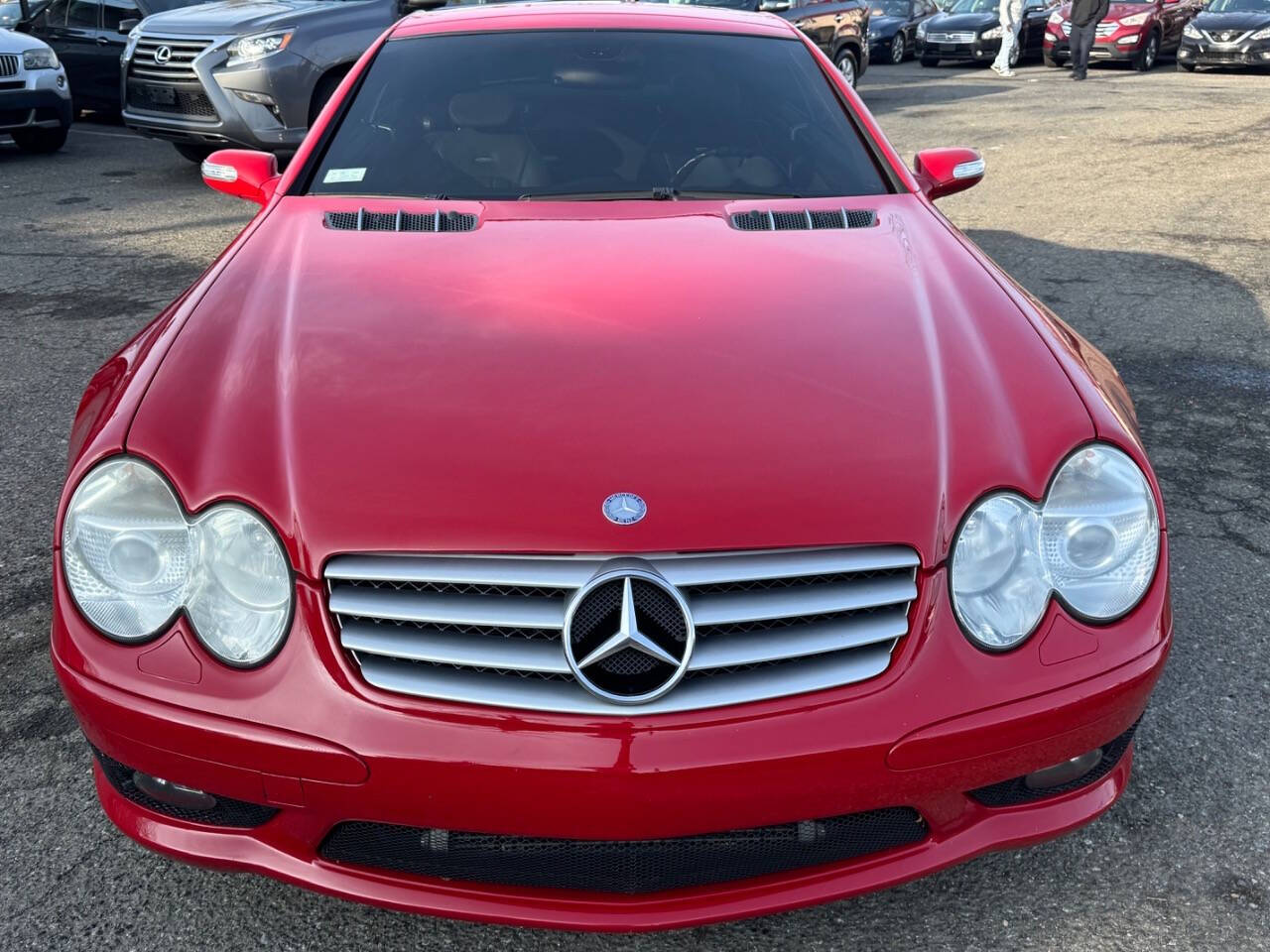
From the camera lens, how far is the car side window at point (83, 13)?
37.3ft

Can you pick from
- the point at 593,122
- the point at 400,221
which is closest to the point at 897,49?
the point at 593,122

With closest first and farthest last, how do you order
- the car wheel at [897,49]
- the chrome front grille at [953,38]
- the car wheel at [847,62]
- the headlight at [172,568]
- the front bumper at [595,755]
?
the front bumper at [595,755], the headlight at [172,568], the car wheel at [847,62], the chrome front grille at [953,38], the car wheel at [897,49]

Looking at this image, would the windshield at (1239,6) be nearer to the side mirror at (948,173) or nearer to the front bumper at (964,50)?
the front bumper at (964,50)

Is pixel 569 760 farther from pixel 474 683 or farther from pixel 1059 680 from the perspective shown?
pixel 1059 680

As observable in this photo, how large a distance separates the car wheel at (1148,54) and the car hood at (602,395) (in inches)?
720

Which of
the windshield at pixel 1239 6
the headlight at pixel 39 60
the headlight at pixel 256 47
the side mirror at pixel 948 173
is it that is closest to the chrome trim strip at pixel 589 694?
the side mirror at pixel 948 173

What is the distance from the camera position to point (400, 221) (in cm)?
281

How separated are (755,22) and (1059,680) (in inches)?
98.8

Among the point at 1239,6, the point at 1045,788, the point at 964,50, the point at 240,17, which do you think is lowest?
the point at 964,50

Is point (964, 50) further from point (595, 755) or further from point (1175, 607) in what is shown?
point (595, 755)

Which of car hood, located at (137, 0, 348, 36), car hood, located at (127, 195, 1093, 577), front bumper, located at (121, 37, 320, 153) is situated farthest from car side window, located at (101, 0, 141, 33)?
car hood, located at (127, 195, 1093, 577)

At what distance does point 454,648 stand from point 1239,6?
19.5 metres

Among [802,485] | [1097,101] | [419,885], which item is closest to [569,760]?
[419,885]

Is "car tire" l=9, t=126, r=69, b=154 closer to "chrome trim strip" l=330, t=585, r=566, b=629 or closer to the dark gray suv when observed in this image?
the dark gray suv
